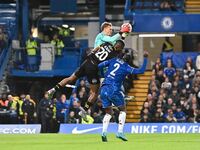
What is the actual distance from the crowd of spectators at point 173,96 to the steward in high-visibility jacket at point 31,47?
650cm

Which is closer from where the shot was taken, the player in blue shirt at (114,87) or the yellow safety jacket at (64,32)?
the player in blue shirt at (114,87)

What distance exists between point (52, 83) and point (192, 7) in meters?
7.05

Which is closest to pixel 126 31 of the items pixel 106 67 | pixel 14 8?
pixel 106 67

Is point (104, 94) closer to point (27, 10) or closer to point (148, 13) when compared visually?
point (148, 13)

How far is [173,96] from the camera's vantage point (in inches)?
1156

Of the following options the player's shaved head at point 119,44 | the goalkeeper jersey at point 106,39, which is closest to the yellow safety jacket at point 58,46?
the goalkeeper jersey at point 106,39

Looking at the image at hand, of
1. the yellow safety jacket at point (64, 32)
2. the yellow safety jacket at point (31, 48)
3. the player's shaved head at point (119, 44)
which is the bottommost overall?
the yellow safety jacket at point (31, 48)

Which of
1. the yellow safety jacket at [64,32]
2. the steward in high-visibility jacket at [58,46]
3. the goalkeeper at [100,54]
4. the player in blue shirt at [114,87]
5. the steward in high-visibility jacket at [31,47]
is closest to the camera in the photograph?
the player in blue shirt at [114,87]

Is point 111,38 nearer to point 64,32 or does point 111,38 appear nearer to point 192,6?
point 192,6

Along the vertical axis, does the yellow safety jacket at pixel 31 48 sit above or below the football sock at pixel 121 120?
above

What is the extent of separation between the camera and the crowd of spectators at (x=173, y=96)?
28625 mm

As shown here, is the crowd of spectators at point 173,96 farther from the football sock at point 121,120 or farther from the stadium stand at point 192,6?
the football sock at point 121,120

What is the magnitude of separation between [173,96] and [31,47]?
8738 mm

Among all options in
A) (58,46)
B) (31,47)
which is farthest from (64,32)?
(31,47)
